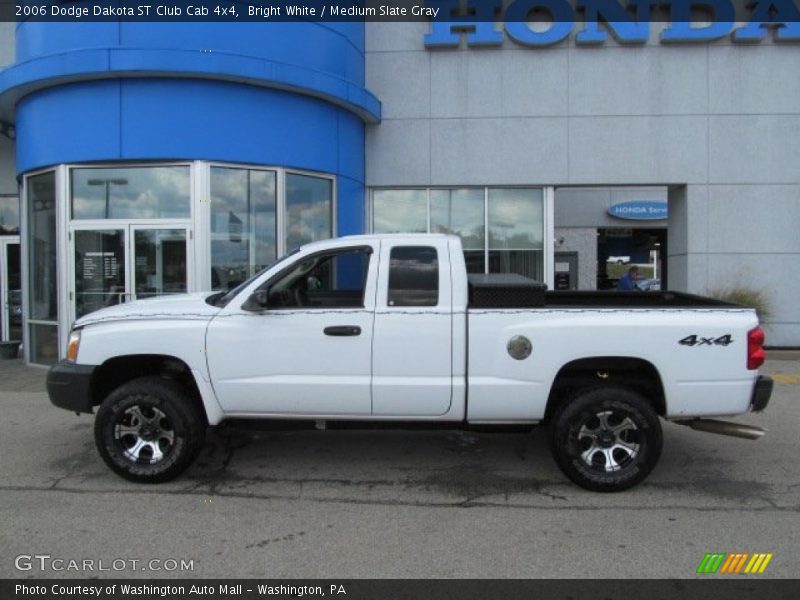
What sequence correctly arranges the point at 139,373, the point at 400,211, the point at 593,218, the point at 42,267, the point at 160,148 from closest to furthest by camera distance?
the point at 139,373 < the point at 160,148 < the point at 42,267 < the point at 400,211 < the point at 593,218

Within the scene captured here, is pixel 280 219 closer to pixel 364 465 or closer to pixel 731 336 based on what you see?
pixel 364 465

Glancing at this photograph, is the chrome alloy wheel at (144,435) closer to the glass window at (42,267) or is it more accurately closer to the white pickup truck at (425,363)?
the white pickup truck at (425,363)

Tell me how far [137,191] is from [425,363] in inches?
265

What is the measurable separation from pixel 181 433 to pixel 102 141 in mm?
6230

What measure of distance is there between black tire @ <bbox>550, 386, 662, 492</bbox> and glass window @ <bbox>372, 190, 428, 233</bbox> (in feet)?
25.6

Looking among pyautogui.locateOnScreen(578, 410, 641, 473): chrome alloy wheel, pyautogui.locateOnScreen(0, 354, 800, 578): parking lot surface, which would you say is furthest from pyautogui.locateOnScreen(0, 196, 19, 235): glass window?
pyautogui.locateOnScreen(578, 410, 641, 473): chrome alloy wheel

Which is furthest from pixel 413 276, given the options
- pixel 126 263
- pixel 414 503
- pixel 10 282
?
pixel 10 282

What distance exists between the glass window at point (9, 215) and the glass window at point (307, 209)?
6.05 metres

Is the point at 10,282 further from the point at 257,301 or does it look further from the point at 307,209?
the point at 257,301

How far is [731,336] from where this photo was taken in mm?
4555

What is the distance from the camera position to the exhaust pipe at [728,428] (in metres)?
4.72

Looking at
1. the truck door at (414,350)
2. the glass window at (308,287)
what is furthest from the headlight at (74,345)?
the truck door at (414,350)

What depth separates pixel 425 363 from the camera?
468 centimetres

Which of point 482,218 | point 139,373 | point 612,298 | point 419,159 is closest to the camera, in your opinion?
point 139,373
